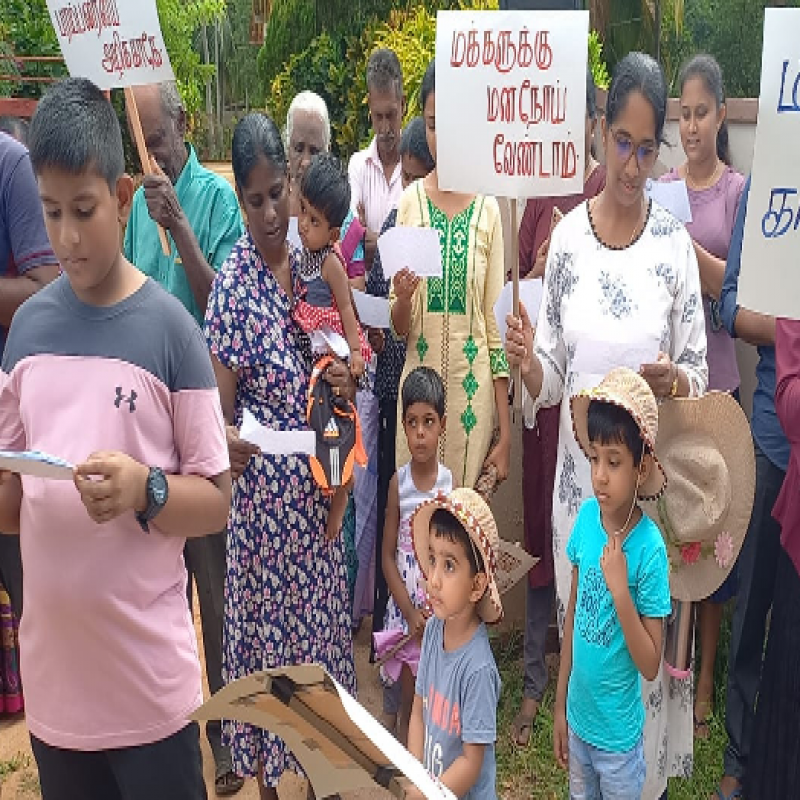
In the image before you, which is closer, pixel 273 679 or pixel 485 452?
pixel 273 679

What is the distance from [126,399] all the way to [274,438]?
3.01 ft

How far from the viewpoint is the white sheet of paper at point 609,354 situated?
2791 millimetres

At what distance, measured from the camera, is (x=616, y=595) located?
2.41 meters

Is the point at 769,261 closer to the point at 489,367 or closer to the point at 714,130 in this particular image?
the point at 489,367

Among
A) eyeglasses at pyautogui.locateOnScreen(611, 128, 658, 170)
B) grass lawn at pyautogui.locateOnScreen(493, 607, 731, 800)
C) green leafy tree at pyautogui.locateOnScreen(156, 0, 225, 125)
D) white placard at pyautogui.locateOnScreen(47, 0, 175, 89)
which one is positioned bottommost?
grass lawn at pyautogui.locateOnScreen(493, 607, 731, 800)

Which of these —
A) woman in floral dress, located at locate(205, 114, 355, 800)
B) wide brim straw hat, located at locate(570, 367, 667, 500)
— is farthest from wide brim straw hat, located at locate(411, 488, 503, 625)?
woman in floral dress, located at locate(205, 114, 355, 800)

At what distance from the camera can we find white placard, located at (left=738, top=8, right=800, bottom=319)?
2.01 m

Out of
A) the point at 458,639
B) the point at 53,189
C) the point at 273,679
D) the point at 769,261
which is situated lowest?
the point at 458,639

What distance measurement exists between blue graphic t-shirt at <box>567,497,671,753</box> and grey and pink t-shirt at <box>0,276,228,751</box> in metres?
1.01

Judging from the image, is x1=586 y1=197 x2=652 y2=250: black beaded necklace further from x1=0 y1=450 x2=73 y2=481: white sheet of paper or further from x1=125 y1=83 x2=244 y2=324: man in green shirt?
x1=0 y1=450 x2=73 y2=481: white sheet of paper

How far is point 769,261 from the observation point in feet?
6.70

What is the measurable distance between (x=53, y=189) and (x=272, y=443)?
108 centimetres

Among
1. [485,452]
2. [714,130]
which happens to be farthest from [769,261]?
[714,130]

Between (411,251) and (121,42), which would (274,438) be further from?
(121,42)
